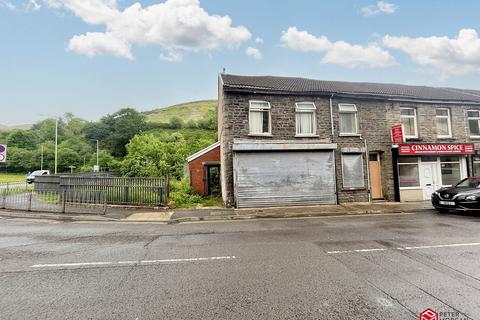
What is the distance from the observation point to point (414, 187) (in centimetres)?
1542

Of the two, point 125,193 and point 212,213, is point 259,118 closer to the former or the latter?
point 212,213

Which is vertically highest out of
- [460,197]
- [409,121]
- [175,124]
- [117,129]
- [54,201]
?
[175,124]

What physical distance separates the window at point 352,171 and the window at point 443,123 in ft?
20.3

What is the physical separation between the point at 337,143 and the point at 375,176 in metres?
3.35

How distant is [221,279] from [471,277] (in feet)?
14.7

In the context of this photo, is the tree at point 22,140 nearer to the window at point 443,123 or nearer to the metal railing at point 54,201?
the metal railing at point 54,201

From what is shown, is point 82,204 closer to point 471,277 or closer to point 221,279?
point 221,279

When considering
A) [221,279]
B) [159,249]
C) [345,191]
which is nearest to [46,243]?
[159,249]

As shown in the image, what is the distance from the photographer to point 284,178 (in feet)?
46.0

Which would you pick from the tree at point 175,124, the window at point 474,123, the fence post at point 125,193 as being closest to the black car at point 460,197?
the window at point 474,123

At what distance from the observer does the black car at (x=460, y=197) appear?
421 inches

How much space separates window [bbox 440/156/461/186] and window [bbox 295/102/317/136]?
8792mm

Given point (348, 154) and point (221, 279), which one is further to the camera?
point (348, 154)

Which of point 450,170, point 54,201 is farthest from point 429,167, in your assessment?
point 54,201
